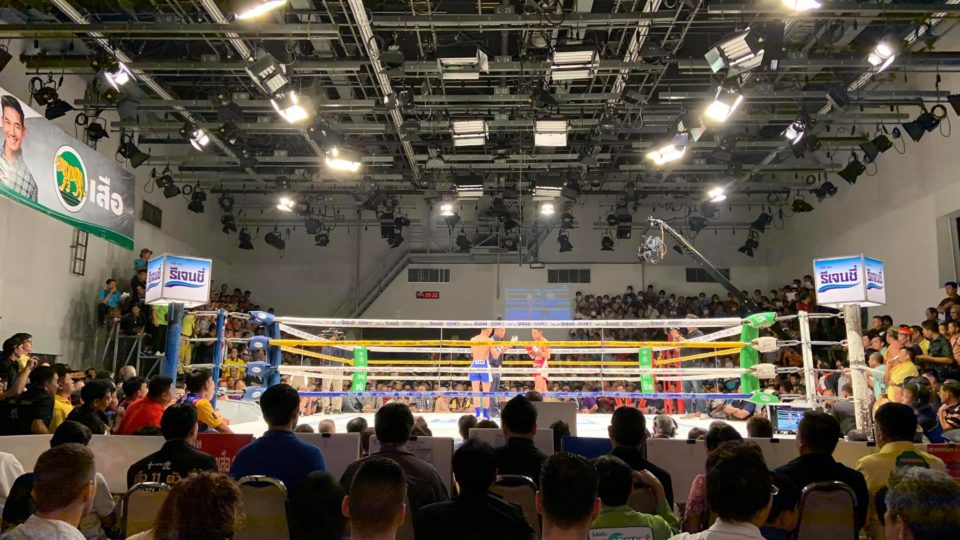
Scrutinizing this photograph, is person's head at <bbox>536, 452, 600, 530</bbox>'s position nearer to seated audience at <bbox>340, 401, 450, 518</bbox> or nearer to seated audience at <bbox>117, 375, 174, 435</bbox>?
seated audience at <bbox>340, 401, 450, 518</bbox>

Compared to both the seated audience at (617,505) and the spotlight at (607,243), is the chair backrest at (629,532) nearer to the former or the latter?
the seated audience at (617,505)

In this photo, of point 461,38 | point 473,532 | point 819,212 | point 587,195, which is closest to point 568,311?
point 587,195

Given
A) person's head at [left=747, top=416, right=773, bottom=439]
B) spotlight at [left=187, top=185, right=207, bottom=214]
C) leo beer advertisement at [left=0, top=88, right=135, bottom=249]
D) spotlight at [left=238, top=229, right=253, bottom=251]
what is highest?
spotlight at [left=187, top=185, right=207, bottom=214]

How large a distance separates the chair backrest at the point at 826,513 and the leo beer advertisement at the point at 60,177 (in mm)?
8531

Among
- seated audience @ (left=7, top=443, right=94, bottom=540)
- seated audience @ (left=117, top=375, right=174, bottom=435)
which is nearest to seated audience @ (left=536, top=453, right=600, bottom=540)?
seated audience @ (left=7, top=443, right=94, bottom=540)

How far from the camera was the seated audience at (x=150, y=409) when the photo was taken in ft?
15.0

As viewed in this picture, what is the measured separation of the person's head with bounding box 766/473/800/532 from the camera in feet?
8.23

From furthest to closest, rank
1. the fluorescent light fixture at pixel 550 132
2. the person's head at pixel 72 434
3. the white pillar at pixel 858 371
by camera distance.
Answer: the fluorescent light fixture at pixel 550 132 < the white pillar at pixel 858 371 < the person's head at pixel 72 434

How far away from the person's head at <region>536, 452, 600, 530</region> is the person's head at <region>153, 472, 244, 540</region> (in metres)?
0.90

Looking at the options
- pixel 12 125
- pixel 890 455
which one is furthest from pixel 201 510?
pixel 12 125

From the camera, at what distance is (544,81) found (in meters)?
10.1

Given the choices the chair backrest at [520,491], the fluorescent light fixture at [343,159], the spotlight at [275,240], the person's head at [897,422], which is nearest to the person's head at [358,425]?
the chair backrest at [520,491]

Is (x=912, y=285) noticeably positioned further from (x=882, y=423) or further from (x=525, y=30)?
(x=882, y=423)

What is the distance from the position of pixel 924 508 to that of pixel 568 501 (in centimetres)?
94
